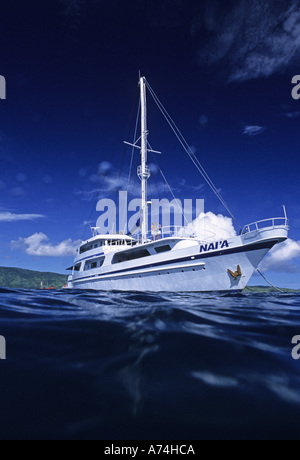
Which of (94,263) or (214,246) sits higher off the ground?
(214,246)

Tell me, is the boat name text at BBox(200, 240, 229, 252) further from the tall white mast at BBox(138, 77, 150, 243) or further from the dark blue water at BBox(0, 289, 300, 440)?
the dark blue water at BBox(0, 289, 300, 440)

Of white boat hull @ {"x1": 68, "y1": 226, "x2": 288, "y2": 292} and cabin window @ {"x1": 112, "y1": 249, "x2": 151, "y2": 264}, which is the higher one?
cabin window @ {"x1": 112, "y1": 249, "x2": 151, "y2": 264}

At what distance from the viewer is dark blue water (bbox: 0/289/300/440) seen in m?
1.30

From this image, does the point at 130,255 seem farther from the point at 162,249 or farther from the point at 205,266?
the point at 205,266

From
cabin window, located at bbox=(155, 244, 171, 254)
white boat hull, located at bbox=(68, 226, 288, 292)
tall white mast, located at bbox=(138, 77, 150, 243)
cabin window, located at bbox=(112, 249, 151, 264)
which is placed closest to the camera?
white boat hull, located at bbox=(68, 226, 288, 292)

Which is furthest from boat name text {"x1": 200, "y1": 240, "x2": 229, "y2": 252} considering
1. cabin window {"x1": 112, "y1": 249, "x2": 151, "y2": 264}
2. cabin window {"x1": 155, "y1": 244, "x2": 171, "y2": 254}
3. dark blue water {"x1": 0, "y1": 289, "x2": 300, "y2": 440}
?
dark blue water {"x1": 0, "y1": 289, "x2": 300, "y2": 440}

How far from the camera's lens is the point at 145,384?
1.72m

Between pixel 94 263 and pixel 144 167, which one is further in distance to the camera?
pixel 94 263

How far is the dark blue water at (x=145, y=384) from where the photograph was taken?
130 centimetres

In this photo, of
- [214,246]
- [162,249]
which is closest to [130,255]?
[162,249]

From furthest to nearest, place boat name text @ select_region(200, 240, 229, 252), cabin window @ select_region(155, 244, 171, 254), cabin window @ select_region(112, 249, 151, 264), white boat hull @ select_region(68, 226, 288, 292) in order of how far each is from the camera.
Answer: cabin window @ select_region(112, 249, 151, 264)
cabin window @ select_region(155, 244, 171, 254)
boat name text @ select_region(200, 240, 229, 252)
white boat hull @ select_region(68, 226, 288, 292)
